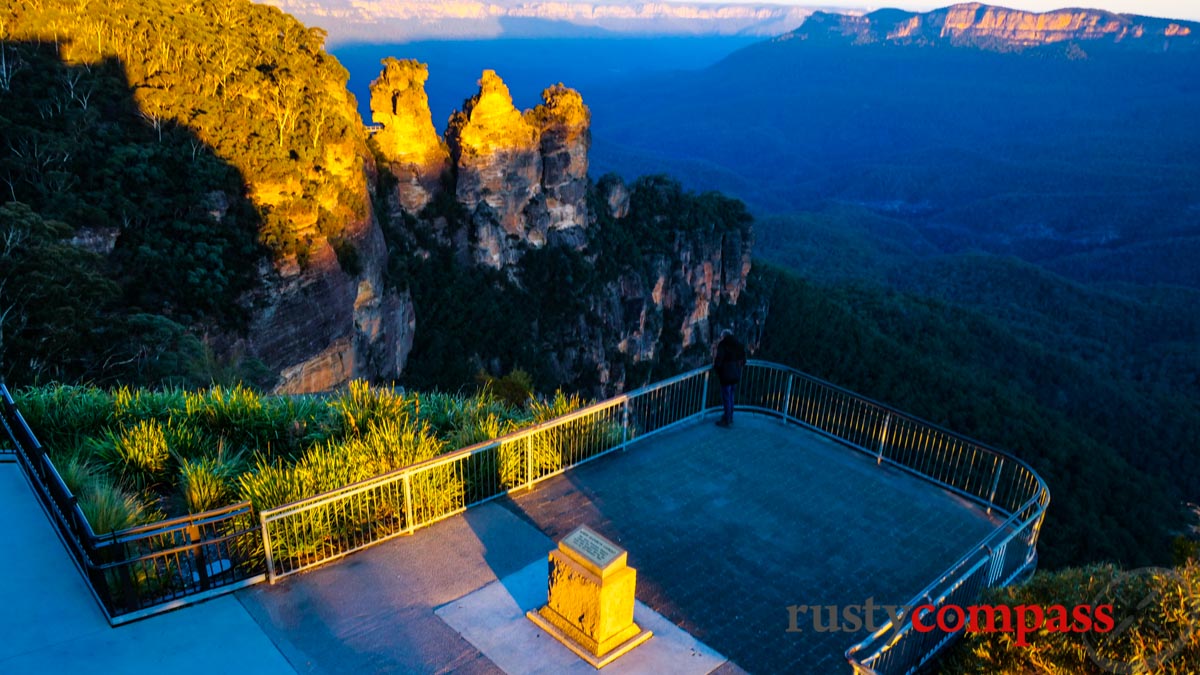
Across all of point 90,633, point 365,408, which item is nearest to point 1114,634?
point 90,633

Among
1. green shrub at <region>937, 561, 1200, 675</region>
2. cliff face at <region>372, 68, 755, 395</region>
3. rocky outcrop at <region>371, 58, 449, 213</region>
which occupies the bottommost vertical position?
cliff face at <region>372, 68, 755, 395</region>

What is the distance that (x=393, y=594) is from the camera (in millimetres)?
9250

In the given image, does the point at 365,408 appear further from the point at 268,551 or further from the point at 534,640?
the point at 534,640

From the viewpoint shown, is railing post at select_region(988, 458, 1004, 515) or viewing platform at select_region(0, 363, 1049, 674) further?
railing post at select_region(988, 458, 1004, 515)

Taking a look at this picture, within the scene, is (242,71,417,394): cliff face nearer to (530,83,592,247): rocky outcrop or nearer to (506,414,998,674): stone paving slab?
(530,83,592,247): rocky outcrop

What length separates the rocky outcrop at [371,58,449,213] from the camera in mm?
49281

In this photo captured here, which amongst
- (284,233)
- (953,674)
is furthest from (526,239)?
(953,674)

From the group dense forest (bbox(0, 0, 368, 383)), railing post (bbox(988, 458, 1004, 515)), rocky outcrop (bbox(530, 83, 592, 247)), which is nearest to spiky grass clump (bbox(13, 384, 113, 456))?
dense forest (bbox(0, 0, 368, 383))

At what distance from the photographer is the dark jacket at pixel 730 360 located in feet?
45.7

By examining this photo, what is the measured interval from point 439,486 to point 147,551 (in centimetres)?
352

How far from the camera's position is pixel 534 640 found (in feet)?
28.1

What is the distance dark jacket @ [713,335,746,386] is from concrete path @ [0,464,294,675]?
8.44m

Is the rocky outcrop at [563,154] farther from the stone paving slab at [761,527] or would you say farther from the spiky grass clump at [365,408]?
the spiky grass clump at [365,408]

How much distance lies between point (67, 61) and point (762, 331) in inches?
2716
